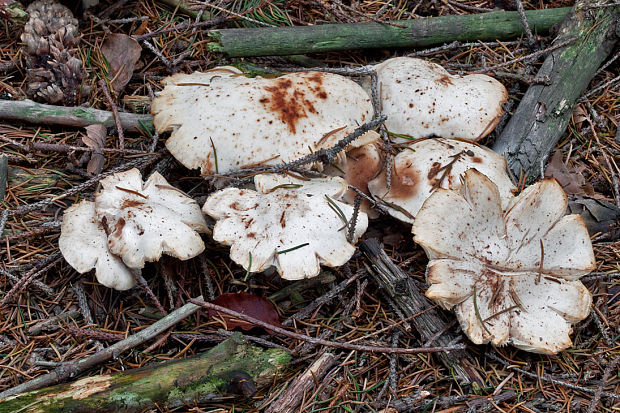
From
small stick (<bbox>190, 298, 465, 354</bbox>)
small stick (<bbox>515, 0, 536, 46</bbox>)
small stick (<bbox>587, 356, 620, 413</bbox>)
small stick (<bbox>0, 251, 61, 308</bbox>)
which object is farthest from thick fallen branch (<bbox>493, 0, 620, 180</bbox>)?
small stick (<bbox>0, 251, 61, 308</bbox>)

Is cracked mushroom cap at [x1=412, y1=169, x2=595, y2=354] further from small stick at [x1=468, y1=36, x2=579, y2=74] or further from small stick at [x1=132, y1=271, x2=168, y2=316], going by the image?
small stick at [x1=132, y1=271, x2=168, y2=316]

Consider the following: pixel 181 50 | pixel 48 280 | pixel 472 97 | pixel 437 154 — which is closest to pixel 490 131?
pixel 472 97

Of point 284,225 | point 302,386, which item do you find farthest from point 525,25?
point 302,386

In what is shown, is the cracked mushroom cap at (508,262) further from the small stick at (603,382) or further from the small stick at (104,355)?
the small stick at (104,355)

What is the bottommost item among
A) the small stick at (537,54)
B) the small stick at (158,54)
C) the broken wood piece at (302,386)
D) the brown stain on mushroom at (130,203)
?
the broken wood piece at (302,386)

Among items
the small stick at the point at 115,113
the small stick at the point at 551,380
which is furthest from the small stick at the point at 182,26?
the small stick at the point at 551,380

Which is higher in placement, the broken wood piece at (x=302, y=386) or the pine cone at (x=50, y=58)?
the pine cone at (x=50, y=58)

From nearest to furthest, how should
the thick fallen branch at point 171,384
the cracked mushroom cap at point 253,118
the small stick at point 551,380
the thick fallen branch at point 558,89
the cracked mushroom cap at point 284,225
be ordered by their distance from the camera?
the thick fallen branch at point 171,384, the small stick at point 551,380, the cracked mushroom cap at point 284,225, the cracked mushroom cap at point 253,118, the thick fallen branch at point 558,89

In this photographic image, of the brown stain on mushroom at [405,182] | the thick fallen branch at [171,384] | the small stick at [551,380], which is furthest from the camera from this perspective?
the brown stain on mushroom at [405,182]
